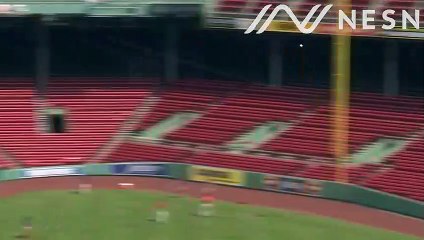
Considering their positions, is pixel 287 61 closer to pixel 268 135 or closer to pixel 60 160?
pixel 268 135

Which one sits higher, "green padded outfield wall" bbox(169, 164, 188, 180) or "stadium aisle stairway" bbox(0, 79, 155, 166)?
"stadium aisle stairway" bbox(0, 79, 155, 166)

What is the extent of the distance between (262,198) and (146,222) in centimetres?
372

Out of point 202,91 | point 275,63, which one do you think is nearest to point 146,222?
point 202,91

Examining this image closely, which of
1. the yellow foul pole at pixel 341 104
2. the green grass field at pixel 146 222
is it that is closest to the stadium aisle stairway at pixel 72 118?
the green grass field at pixel 146 222

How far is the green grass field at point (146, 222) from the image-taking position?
1756 cm

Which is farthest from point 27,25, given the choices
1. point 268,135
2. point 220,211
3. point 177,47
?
point 220,211

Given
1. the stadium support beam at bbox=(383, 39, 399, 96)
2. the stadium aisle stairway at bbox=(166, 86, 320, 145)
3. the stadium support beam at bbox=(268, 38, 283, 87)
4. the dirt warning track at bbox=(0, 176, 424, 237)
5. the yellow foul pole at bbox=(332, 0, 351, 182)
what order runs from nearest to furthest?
the dirt warning track at bbox=(0, 176, 424, 237)
the yellow foul pole at bbox=(332, 0, 351, 182)
the stadium aisle stairway at bbox=(166, 86, 320, 145)
the stadium support beam at bbox=(383, 39, 399, 96)
the stadium support beam at bbox=(268, 38, 283, 87)

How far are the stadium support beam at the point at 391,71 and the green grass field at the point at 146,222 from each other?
20.1ft

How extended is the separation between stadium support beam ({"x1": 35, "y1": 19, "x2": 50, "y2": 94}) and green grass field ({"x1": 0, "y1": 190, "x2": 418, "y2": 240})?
5.67 meters

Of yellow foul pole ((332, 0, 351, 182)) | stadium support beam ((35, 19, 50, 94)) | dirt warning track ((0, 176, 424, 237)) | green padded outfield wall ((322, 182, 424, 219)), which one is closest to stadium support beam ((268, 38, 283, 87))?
yellow foul pole ((332, 0, 351, 182))

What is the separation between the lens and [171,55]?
1046 inches

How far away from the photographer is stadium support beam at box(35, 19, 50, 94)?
1022 inches

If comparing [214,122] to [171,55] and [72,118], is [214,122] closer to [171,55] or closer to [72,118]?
[171,55]

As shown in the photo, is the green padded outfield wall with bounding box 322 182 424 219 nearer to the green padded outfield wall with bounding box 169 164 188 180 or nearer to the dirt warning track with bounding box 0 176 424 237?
the dirt warning track with bounding box 0 176 424 237
